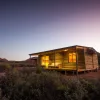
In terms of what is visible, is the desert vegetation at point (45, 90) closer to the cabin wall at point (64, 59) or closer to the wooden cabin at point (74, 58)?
the wooden cabin at point (74, 58)

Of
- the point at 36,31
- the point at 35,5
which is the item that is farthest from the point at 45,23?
the point at 35,5

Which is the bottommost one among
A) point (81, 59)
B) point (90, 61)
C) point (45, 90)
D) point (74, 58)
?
point (45, 90)

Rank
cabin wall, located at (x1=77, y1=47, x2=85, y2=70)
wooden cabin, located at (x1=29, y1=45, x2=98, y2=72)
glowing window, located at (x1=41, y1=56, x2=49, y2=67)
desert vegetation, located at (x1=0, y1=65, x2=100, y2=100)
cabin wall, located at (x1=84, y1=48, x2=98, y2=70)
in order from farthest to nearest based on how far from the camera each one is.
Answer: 1. glowing window, located at (x1=41, y1=56, x2=49, y2=67)
2. cabin wall, located at (x1=84, y1=48, x2=98, y2=70)
3. cabin wall, located at (x1=77, y1=47, x2=85, y2=70)
4. wooden cabin, located at (x1=29, y1=45, x2=98, y2=72)
5. desert vegetation, located at (x1=0, y1=65, x2=100, y2=100)

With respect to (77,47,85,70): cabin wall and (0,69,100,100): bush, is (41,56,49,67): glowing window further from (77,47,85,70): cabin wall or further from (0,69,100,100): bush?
(0,69,100,100): bush

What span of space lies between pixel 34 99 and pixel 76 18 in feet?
38.8

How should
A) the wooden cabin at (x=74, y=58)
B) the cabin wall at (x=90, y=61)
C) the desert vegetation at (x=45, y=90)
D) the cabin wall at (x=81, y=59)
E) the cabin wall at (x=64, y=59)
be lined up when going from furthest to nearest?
the cabin wall at (x=64, y=59) → the cabin wall at (x=90, y=61) → the cabin wall at (x=81, y=59) → the wooden cabin at (x=74, y=58) → the desert vegetation at (x=45, y=90)

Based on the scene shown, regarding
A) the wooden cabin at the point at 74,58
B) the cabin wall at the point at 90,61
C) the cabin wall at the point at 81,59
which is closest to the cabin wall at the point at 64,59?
the wooden cabin at the point at 74,58

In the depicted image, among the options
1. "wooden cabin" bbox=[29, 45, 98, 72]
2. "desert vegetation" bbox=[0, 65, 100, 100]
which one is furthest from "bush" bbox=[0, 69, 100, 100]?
"wooden cabin" bbox=[29, 45, 98, 72]

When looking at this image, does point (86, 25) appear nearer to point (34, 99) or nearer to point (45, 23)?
point (45, 23)

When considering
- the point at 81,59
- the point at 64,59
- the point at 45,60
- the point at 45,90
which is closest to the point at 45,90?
the point at 45,90

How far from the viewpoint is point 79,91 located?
8492mm

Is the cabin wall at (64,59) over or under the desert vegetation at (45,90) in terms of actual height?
over

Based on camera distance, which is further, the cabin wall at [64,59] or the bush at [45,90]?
the cabin wall at [64,59]

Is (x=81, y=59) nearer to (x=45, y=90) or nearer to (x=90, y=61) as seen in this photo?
(x=90, y=61)
